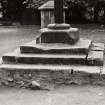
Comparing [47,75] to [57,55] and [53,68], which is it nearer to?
[53,68]

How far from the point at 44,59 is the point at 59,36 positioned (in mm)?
790

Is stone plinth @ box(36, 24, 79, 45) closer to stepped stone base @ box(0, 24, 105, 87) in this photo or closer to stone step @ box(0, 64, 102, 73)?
stepped stone base @ box(0, 24, 105, 87)

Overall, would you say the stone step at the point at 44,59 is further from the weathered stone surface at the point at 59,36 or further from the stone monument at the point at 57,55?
the weathered stone surface at the point at 59,36

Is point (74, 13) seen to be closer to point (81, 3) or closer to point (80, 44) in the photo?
point (81, 3)

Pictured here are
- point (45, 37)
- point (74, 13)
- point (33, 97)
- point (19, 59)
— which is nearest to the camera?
point (33, 97)

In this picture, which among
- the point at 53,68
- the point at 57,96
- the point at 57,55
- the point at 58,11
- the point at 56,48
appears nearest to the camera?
the point at 57,96

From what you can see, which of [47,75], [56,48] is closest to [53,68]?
[47,75]

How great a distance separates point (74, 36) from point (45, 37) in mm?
657

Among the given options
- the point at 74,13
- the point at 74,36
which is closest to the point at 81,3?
the point at 74,13

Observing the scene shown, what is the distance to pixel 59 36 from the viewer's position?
697cm

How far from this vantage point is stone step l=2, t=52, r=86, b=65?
→ 20.8 ft

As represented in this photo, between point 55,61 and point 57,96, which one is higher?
point 55,61

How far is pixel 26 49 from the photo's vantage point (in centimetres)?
682

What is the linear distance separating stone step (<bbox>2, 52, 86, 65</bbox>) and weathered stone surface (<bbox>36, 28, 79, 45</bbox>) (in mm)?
562
